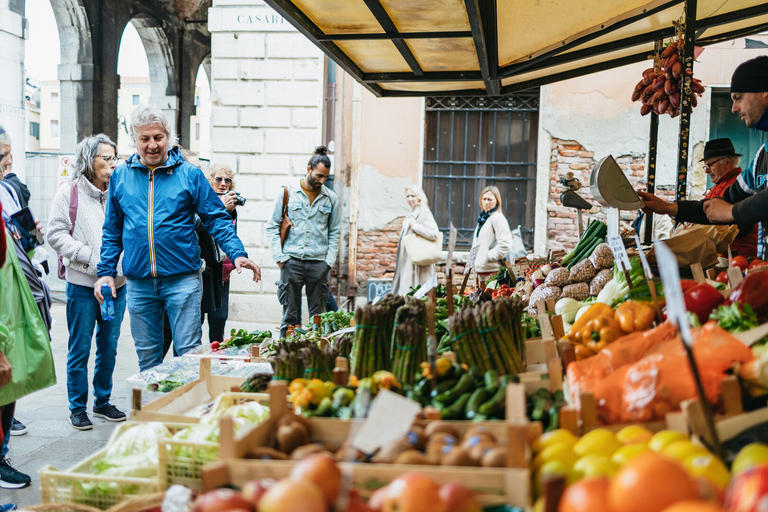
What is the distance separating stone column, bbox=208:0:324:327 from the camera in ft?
29.7

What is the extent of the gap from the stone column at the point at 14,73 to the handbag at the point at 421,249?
6996 millimetres

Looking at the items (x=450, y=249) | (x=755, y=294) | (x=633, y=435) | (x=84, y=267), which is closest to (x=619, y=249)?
(x=755, y=294)

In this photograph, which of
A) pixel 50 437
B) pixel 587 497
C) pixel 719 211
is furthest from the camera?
pixel 50 437

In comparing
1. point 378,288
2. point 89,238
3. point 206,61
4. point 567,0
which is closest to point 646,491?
point 567,0

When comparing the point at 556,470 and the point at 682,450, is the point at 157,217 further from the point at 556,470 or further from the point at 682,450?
the point at 682,450

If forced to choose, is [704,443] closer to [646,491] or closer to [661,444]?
[661,444]

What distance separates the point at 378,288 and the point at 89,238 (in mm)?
5121

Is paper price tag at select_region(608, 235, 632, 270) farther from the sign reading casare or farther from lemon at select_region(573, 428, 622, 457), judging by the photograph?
the sign reading casare

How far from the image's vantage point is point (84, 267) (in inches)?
177

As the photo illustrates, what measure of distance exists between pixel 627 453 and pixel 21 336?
10.3 feet

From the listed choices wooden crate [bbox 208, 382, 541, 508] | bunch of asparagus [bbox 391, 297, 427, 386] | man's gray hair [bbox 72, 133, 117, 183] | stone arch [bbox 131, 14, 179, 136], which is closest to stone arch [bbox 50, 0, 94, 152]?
stone arch [bbox 131, 14, 179, 136]

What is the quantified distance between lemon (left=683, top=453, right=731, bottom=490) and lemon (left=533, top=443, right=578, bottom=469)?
250 mm

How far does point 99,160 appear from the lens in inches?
181

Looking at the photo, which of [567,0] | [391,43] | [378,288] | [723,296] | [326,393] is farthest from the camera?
[378,288]
